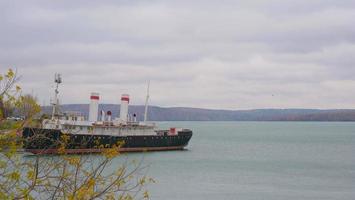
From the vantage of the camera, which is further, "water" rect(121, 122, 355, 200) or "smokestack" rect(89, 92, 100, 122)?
"smokestack" rect(89, 92, 100, 122)

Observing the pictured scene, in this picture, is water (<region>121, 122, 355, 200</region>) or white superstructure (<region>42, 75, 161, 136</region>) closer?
water (<region>121, 122, 355, 200</region>)

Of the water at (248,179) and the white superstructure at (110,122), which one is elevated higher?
the white superstructure at (110,122)

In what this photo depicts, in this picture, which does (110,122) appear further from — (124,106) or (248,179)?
(248,179)

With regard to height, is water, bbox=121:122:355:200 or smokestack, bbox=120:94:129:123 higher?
smokestack, bbox=120:94:129:123

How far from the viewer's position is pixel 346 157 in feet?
220

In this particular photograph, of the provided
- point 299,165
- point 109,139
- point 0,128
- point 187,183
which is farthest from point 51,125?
point 0,128

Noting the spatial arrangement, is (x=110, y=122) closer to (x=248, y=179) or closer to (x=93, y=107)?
(x=93, y=107)

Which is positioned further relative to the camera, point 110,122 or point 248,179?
point 110,122

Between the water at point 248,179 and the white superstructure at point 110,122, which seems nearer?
the water at point 248,179

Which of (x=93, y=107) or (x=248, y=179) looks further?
(x=93, y=107)

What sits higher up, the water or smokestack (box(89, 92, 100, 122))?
smokestack (box(89, 92, 100, 122))

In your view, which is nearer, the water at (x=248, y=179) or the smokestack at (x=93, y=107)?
the water at (x=248, y=179)

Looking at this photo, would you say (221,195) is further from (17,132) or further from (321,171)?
(17,132)

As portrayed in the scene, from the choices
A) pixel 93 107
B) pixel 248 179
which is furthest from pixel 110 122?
pixel 248 179
